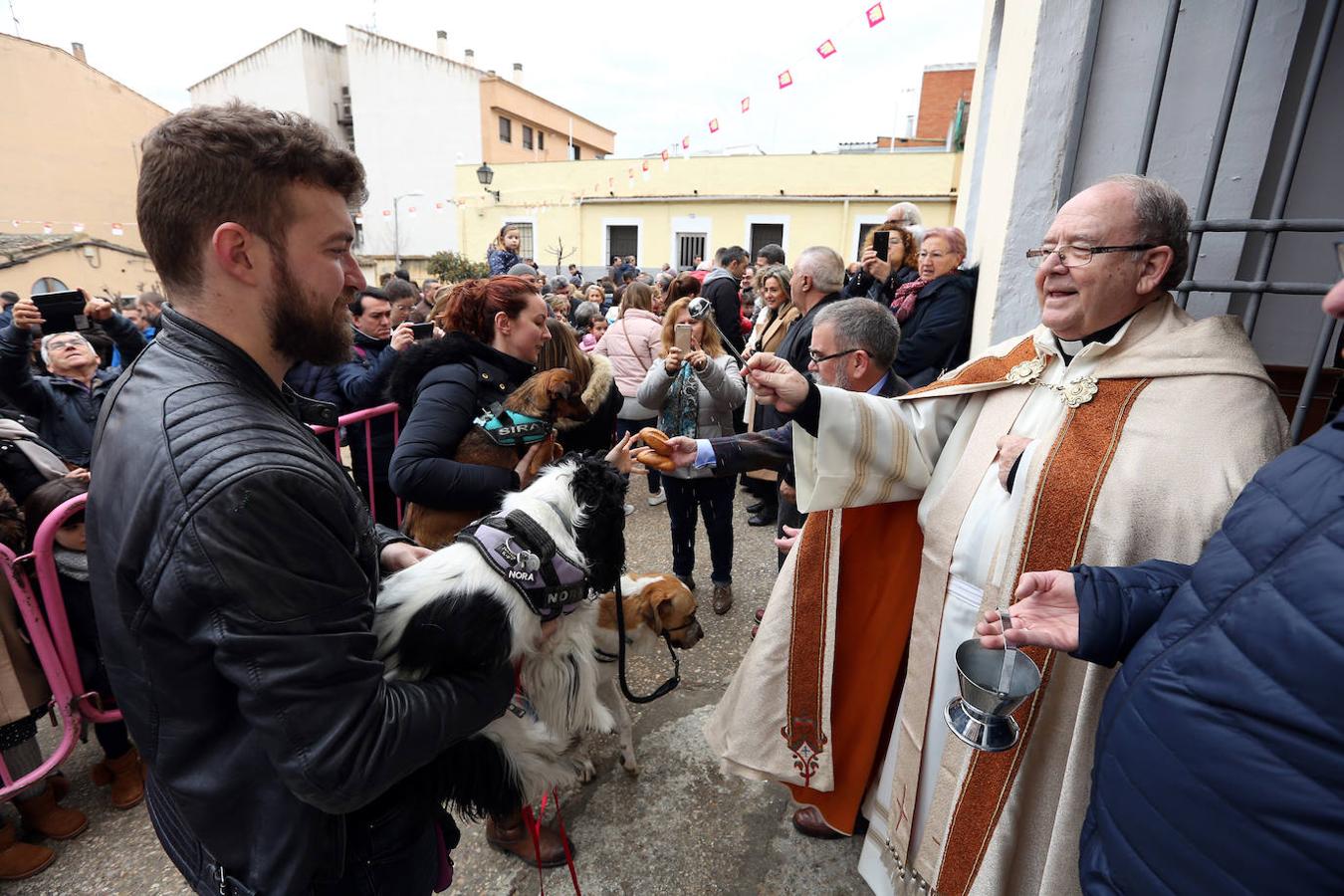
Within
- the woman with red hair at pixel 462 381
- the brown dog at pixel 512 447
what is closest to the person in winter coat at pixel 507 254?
the woman with red hair at pixel 462 381

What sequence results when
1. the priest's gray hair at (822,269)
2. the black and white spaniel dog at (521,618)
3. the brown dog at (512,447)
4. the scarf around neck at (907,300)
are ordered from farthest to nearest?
1. the scarf around neck at (907,300)
2. the priest's gray hair at (822,269)
3. the brown dog at (512,447)
4. the black and white spaniel dog at (521,618)

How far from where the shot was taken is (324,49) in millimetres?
29406

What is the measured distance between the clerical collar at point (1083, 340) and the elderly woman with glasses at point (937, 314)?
7.46 feet

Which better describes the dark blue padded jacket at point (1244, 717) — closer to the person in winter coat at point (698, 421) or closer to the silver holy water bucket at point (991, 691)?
the silver holy water bucket at point (991, 691)

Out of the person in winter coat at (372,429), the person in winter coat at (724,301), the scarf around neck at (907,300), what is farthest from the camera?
the person in winter coat at (724,301)

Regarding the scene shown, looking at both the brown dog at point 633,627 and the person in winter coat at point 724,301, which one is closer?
the brown dog at point 633,627

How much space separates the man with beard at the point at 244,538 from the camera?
0.98 metres

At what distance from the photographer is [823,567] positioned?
2309mm

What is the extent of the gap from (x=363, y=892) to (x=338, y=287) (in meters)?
1.34

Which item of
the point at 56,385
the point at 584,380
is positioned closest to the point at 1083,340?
the point at 584,380

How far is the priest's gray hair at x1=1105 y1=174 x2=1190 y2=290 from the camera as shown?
1646mm

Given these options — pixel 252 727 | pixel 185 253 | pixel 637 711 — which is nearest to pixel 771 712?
pixel 637 711

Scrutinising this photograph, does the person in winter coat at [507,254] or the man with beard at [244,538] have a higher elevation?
the person in winter coat at [507,254]

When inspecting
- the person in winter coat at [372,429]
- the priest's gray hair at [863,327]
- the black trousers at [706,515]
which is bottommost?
the black trousers at [706,515]
